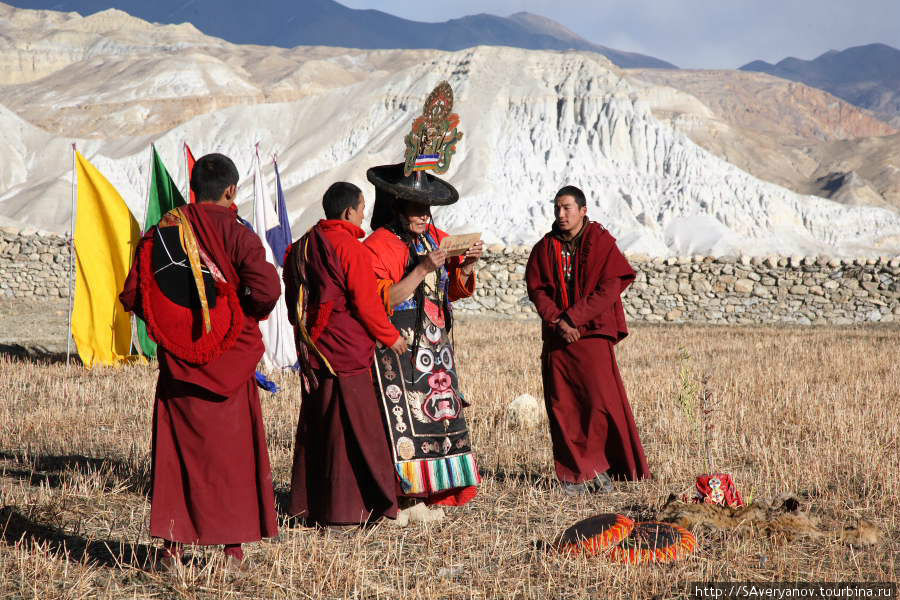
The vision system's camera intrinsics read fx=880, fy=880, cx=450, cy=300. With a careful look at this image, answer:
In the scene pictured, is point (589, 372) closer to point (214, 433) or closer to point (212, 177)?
point (214, 433)

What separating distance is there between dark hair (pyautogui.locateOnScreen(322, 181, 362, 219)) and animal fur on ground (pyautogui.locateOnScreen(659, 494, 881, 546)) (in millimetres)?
2141

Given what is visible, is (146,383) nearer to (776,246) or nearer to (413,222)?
(413,222)

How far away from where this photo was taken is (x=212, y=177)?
3639mm

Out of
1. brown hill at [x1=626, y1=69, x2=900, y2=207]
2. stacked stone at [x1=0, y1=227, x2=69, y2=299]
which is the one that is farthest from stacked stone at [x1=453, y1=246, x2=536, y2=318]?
brown hill at [x1=626, y1=69, x2=900, y2=207]

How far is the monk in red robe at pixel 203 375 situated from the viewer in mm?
3502

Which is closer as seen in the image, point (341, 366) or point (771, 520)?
point (771, 520)

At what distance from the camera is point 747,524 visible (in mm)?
4078

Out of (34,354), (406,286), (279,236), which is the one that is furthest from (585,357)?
(34,354)

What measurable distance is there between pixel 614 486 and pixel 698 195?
36.5m

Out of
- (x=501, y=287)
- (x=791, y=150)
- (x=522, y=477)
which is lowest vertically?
(x=522, y=477)

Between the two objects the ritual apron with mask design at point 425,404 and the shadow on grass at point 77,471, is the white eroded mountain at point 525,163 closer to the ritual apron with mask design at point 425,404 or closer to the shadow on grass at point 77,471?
the shadow on grass at point 77,471

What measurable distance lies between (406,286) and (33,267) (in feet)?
61.3

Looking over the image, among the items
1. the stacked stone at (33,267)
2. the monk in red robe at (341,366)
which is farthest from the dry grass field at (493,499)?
the stacked stone at (33,267)

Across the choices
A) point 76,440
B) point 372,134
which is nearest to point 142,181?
point 372,134
